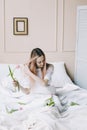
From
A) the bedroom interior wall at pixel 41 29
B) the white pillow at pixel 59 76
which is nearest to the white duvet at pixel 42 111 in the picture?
the white pillow at pixel 59 76

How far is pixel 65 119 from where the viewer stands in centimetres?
226

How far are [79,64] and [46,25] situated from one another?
70 cm

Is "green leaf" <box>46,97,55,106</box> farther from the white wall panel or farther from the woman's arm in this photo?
the white wall panel

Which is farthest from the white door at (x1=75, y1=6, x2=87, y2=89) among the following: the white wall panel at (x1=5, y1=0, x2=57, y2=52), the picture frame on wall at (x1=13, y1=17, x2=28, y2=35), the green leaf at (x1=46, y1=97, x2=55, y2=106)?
the green leaf at (x1=46, y1=97, x2=55, y2=106)

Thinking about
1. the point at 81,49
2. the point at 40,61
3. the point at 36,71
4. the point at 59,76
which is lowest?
the point at 59,76

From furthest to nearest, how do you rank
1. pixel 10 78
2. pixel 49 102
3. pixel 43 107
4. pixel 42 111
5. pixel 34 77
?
pixel 10 78
pixel 34 77
pixel 49 102
pixel 43 107
pixel 42 111

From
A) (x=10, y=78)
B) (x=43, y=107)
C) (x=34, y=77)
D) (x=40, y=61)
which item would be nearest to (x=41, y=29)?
(x=10, y=78)

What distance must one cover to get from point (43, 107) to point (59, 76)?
A: 1.29 m

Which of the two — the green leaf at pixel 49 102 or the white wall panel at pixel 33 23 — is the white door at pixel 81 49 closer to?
the white wall panel at pixel 33 23

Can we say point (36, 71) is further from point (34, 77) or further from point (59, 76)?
point (59, 76)

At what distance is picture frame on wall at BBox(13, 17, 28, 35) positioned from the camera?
3.75m

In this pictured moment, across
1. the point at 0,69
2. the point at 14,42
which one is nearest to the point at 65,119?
the point at 0,69

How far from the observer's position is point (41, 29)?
3.83m

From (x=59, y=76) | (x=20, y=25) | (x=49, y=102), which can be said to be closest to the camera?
(x=49, y=102)
